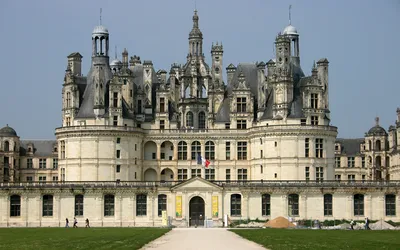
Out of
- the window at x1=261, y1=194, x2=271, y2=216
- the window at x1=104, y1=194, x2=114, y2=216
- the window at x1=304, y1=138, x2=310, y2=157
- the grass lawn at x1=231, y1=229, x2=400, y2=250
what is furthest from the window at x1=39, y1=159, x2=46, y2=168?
the grass lawn at x1=231, y1=229, x2=400, y2=250

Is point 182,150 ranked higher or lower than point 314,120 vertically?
lower

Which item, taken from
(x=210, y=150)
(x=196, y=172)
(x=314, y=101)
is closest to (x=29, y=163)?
(x=196, y=172)

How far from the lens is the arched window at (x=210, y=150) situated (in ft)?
354

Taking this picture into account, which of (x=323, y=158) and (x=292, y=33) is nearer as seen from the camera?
(x=323, y=158)

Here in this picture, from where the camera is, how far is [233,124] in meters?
107

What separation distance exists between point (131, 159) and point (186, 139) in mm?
7360

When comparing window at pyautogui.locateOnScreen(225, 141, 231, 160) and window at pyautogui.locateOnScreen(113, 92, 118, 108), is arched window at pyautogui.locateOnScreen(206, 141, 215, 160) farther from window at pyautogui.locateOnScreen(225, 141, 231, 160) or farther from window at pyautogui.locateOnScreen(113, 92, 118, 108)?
window at pyautogui.locateOnScreen(113, 92, 118, 108)

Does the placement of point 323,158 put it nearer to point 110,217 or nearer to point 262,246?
point 110,217

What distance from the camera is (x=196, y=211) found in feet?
323

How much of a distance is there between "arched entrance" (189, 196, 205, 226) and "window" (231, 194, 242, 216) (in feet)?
10.2

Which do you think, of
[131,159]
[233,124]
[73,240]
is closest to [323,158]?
[233,124]

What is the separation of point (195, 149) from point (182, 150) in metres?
1.50

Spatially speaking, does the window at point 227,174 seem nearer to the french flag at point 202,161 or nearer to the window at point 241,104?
the french flag at point 202,161

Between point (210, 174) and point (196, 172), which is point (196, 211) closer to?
point (210, 174)
